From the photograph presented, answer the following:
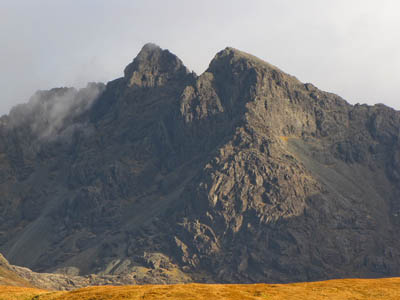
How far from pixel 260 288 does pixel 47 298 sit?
107 ft

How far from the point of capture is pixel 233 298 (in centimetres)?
8731

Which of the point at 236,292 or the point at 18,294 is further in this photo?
the point at 18,294

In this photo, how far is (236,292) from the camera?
91.8m

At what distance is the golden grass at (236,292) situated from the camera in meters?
89.2

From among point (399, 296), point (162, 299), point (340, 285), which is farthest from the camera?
point (340, 285)

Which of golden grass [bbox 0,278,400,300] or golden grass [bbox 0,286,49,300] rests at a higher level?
golden grass [bbox 0,278,400,300]

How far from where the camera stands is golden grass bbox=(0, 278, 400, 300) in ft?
293

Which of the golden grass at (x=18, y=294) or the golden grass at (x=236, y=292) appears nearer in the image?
the golden grass at (x=236, y=292)

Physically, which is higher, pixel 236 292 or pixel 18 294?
pixel 236 292

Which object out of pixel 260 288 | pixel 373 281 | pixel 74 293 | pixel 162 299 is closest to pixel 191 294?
pixel 162 299

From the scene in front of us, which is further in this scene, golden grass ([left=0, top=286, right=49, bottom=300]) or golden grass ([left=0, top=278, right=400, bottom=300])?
golden grass ([left=0, top=286, right=49, bottom=300])

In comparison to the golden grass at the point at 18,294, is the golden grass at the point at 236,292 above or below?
above

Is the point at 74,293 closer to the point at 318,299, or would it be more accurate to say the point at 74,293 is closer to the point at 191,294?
the point at 191,294

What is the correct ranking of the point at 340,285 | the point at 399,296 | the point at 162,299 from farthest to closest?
the point at 340,285
the point at 399,296
the point at 162,299
